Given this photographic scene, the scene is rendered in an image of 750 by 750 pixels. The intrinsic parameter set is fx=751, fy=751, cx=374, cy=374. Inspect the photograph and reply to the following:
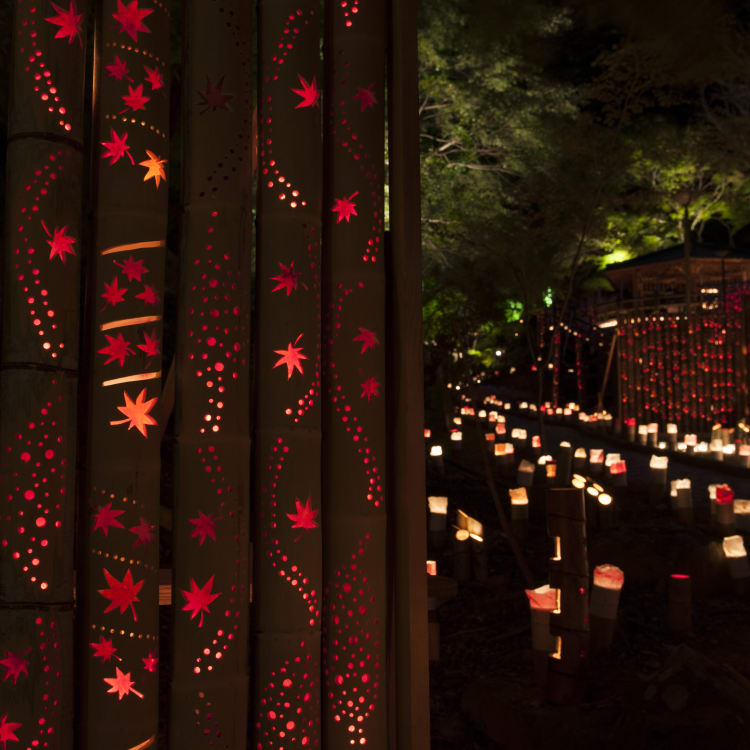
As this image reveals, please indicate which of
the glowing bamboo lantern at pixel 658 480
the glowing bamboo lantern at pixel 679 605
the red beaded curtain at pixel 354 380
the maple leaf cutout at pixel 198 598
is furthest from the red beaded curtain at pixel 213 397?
the glowing bamboo lantern at pixel 658 480

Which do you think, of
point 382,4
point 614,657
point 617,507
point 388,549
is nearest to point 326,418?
point 388,549

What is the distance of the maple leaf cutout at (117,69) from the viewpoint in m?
1.87

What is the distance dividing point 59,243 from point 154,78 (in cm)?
49

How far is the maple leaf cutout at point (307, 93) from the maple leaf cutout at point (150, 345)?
71cm

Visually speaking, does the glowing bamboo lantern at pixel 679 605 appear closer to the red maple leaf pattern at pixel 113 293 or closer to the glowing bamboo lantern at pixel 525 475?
the glowing bamboo lantern at pixel 525 475

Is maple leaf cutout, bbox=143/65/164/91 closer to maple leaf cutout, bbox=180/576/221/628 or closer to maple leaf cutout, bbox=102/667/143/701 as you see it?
maple leaf cutout, bbox=180/576/221/628

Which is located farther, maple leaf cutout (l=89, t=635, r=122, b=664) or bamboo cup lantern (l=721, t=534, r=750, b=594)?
bamboo cup lantern (l=721, t=534, r=750, b=594)

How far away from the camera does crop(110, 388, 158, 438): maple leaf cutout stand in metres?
1.83

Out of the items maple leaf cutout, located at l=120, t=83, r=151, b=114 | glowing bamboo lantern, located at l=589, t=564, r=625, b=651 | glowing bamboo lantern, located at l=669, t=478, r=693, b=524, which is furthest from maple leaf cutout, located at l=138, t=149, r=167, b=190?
glowing bamboo lantern, located at l=669, t=478, r=693, b=524

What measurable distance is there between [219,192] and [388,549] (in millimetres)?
1046

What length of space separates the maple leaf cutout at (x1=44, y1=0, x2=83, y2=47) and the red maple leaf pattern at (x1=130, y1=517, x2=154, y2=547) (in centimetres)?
119

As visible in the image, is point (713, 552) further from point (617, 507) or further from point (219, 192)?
point (219, 192)

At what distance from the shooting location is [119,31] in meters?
1.87

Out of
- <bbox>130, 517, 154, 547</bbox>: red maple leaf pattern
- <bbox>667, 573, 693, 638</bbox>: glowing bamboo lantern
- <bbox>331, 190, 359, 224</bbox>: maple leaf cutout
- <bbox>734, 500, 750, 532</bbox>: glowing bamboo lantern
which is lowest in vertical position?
<bbox>667, 573, 693, 638</bbox>: glowing bamboo lantern
